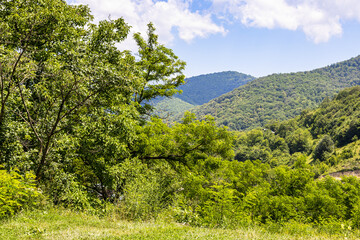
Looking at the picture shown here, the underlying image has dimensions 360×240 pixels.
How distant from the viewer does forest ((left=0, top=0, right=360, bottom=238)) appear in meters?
7.96

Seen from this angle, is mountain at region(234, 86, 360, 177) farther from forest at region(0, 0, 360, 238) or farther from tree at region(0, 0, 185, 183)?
tree at region(0, 0, 185, 183)

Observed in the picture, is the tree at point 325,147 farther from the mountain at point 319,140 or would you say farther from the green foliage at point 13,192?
the green foliage at point 13,192

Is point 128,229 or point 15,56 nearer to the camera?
point 128,229

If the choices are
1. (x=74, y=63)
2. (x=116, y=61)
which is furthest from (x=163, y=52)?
(x=74, y=63)

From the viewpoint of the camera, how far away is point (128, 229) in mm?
6531

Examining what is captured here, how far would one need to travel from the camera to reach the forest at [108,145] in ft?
26.1

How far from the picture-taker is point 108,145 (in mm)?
10352

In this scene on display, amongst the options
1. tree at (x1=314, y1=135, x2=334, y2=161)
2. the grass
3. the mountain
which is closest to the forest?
the grass

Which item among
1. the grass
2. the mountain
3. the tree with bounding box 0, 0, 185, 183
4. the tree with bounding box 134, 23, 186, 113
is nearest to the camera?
the grass

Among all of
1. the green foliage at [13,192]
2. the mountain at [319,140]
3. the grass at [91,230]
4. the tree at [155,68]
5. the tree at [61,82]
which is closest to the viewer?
the grass at [91,230]

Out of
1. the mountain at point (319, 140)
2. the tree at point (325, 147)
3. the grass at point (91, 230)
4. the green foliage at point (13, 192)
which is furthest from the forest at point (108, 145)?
the tree at point (325, 147)

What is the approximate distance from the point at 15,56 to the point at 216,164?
11403mm

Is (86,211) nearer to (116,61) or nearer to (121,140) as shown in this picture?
(121,140)

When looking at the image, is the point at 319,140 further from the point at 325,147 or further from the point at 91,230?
the point at 91,230
